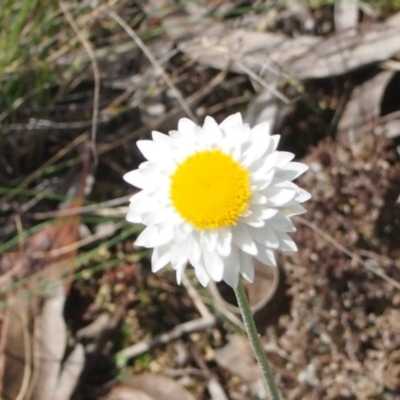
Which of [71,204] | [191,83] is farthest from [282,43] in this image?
[71,204]

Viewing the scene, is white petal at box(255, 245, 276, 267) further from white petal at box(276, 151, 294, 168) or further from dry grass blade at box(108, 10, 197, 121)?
dry grass blade at box(108, 10, 197, 121)

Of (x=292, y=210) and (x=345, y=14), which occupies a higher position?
(x=292, y=210)

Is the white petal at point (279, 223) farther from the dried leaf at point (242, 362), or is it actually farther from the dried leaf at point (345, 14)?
the dried leaf at point (345, 14)

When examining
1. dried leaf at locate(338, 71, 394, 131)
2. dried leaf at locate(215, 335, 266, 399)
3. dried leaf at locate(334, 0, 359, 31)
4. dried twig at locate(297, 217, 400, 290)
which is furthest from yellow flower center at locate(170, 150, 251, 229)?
dried leaf at locate(334, 0, 359, 31)

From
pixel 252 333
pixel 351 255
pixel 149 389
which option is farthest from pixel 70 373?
pixel 252 333

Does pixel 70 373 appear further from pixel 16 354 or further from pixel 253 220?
pixel 253 220

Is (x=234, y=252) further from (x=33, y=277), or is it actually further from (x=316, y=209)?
(x=33, y=277)
